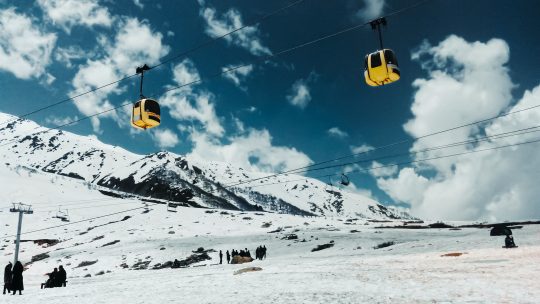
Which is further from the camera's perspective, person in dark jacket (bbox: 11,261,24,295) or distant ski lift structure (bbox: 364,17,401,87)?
person in dark jacket (bbox: 11,261,24,295)

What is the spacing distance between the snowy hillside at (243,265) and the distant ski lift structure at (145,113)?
23.0 ft

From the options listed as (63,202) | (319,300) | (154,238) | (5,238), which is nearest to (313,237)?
(154,238)

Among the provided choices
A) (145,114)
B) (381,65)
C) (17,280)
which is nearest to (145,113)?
(145,114)

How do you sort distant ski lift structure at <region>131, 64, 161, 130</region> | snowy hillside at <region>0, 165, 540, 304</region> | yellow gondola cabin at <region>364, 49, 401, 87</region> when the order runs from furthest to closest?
distant ski lift structure at <region>131, 64, 161, 130</region>
yellow gondola cabin at <region>364, 49, 401, 87</region>
snowy hillside at <region>0, 165, 540, 304</region>

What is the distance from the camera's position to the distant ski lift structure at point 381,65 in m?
15.0

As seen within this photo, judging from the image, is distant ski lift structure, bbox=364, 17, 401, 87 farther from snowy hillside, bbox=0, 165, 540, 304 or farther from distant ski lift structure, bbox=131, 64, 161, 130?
distant ski lift structure, bbox=131, 64, 161, 130

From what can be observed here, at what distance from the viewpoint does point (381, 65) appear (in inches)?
592

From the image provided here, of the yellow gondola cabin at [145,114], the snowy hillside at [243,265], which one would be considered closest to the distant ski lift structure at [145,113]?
the yellow gondola cabin at [145,114]

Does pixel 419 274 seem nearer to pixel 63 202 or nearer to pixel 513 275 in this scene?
pixel 513 275

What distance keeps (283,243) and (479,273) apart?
42.6 meters

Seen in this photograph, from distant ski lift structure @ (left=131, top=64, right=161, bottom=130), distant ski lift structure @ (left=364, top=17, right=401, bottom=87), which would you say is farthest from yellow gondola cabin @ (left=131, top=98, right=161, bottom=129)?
distant ski lift structure @ (left=364, top=17, right=401, bottom=87)

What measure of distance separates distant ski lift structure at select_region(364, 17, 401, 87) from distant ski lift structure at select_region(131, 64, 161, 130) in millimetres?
9247

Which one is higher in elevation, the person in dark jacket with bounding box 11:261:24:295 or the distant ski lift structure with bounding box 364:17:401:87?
the distant ski lift structure with bounding box 364:17:401:87

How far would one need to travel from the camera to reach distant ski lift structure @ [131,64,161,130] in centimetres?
1883
